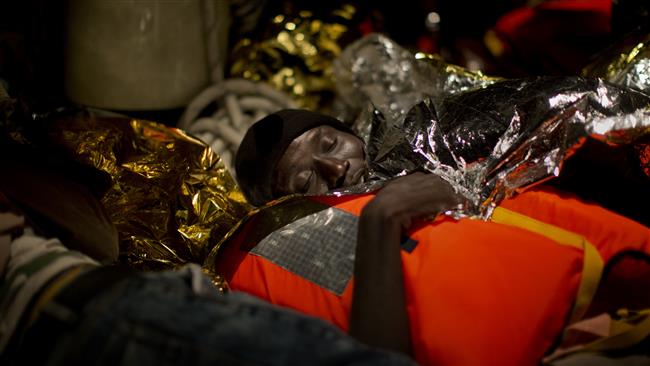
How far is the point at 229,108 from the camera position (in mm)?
1766

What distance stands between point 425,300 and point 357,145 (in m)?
0.53

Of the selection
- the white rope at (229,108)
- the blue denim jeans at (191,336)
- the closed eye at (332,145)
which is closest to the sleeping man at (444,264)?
the blue denim jeans at (191,336)

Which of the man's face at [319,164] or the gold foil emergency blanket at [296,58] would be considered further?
the gold foil emergency blanket at [296,58]

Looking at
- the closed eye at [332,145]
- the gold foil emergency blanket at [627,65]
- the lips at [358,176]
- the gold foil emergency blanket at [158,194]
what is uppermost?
the gold foil emergency blanket at [627,65]

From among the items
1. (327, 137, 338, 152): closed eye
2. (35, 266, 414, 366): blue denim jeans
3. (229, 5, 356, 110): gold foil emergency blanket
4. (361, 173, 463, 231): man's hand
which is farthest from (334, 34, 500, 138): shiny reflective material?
Result: (35, 266, 414, 366): blue denim jeans

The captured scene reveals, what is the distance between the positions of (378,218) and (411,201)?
0.09m

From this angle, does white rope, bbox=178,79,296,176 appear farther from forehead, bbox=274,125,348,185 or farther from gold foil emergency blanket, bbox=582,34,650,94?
gold foil emergency blanket, bbox=582,34,650,94

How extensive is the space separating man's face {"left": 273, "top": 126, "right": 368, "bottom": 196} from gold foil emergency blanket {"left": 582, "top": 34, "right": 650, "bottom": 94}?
0.68 m

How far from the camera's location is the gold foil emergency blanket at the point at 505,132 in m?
1.11

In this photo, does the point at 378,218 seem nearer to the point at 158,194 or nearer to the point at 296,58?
the point at 158,194

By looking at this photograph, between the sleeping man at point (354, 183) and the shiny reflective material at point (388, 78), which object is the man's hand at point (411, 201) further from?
the shiny reflective material at point (388, 78)

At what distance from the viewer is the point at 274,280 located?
106 centimetres

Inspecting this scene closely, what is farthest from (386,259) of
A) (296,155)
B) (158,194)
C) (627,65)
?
(627,65)

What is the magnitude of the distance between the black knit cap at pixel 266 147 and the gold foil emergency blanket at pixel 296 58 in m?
0.52
